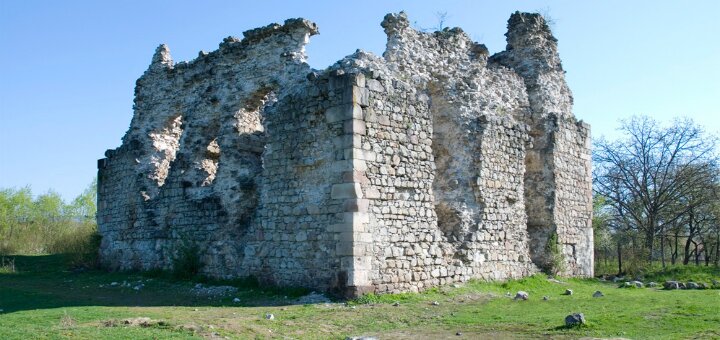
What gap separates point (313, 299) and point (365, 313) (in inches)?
56.3

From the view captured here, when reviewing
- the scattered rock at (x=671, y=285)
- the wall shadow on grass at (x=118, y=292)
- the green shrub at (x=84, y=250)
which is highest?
the green shrub at (x=84, y=250)

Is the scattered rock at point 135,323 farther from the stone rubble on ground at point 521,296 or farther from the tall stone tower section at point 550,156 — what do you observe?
the tall stone tower section at point 550,156

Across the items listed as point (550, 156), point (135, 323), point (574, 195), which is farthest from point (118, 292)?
point (574, 195)

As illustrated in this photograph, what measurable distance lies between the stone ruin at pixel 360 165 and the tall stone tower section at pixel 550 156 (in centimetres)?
4

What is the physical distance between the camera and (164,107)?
17953mm

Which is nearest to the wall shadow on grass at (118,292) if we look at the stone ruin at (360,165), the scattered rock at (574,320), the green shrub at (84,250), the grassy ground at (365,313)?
the grassy ground at (365,313)

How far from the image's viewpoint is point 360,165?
11297 mm

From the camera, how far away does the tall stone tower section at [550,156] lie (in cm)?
1529

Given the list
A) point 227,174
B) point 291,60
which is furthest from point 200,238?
point 291,60

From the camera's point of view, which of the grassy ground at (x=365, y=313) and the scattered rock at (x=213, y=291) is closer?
the grassy ground at (x=365, y=313)

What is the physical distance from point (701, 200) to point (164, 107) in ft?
64.3

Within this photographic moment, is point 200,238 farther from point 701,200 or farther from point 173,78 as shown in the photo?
point 701,200

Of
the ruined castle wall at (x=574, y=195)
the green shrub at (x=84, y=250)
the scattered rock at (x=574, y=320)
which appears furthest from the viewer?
the green shrub at (x=84, y=250)

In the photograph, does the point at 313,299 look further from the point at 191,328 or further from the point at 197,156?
the point at 197,156
